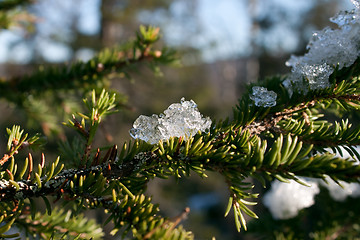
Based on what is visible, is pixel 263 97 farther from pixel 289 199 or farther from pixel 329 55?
pixel 289 199

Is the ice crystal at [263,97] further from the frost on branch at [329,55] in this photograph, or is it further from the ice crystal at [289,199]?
the ice crystal at [289,199]

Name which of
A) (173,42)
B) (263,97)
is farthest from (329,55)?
(173,42)

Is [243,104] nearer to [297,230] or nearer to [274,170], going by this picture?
[274,170]

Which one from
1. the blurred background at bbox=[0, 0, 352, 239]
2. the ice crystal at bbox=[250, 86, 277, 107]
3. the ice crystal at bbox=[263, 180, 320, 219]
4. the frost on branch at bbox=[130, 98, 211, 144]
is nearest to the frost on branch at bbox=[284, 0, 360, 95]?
the ice crystal at bbox=[250, 86, 277, 107]

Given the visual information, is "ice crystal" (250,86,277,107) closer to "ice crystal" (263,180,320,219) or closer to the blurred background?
"ice crystal" (263,180,320,219)

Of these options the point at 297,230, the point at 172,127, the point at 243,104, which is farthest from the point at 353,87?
the point at 297,230

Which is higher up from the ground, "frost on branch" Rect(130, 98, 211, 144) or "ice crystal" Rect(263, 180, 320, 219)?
"frost on branch" Rect(130, 98, 211, 144)
